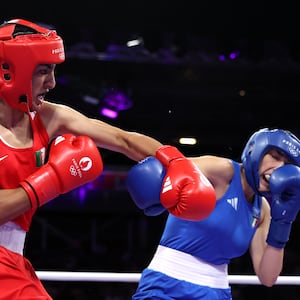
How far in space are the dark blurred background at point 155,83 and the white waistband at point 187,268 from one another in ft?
13.6

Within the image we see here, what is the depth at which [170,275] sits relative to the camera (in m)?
1.87

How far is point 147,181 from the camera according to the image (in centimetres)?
172

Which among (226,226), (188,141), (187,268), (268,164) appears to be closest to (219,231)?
(226,226)

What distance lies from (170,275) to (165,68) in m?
4.95

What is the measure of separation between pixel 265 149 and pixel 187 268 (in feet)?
1.44

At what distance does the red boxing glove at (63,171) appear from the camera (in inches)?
57.8

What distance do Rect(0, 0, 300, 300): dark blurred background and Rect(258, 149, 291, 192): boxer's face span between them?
4141 mm

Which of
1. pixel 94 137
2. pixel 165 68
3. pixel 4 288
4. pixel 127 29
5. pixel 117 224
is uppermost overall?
pixel 94 137

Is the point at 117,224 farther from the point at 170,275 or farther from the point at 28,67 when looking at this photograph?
the point at 28,67

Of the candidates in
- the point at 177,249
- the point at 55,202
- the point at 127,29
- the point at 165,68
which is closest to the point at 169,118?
the point at 165,68

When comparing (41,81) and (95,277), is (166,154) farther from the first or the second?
(95,277)

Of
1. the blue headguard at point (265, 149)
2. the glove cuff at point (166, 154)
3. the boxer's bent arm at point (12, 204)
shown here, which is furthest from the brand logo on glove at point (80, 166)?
the blue headguard at point (265, 149)

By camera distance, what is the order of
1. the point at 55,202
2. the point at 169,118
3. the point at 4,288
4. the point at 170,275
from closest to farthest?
the point at 4,288, the point at 170,275, the point at 55,202, the point at 169,118

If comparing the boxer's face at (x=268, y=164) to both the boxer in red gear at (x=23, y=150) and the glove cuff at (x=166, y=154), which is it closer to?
the glove cuff at (x=166, y=154)
